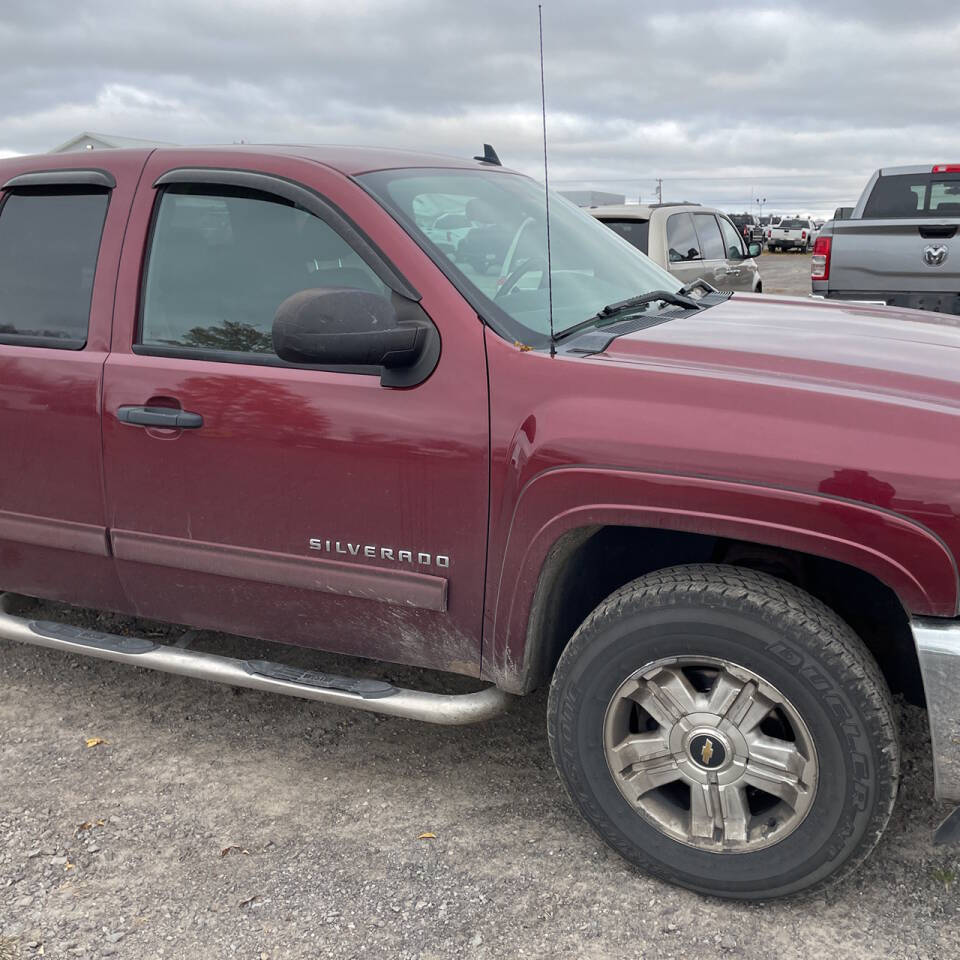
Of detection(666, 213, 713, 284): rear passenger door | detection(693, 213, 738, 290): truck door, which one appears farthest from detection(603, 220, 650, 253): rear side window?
detection(693, 213, 738, 290): truck door

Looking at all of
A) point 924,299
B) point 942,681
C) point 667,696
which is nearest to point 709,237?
point 924,299

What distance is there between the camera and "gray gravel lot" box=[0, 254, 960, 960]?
94.2 inches

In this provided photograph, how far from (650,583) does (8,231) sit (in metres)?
2.41

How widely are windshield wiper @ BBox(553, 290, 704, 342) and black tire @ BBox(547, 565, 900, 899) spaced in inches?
30.4

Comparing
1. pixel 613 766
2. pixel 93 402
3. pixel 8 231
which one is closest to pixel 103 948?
pixel 613 766

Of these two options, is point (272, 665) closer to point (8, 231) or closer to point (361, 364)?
point (361, 364)

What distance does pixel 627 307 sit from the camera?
3.10 m

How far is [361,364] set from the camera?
8.55ft

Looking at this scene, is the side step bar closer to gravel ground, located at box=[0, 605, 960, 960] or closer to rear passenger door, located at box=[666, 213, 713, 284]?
gravel ground, located at box=[0, 605, 960, 960]

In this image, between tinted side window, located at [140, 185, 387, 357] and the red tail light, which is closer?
tinted side window, located at [140, 185, 387, 357]

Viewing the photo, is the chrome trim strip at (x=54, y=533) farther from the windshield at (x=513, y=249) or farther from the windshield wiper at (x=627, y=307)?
the windshield wiper at (x=627, y=307)

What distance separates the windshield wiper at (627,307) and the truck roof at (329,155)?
2.46 feet

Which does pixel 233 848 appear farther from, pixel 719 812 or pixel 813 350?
pixel 813 350

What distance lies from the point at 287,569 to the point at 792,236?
47.4 meters
